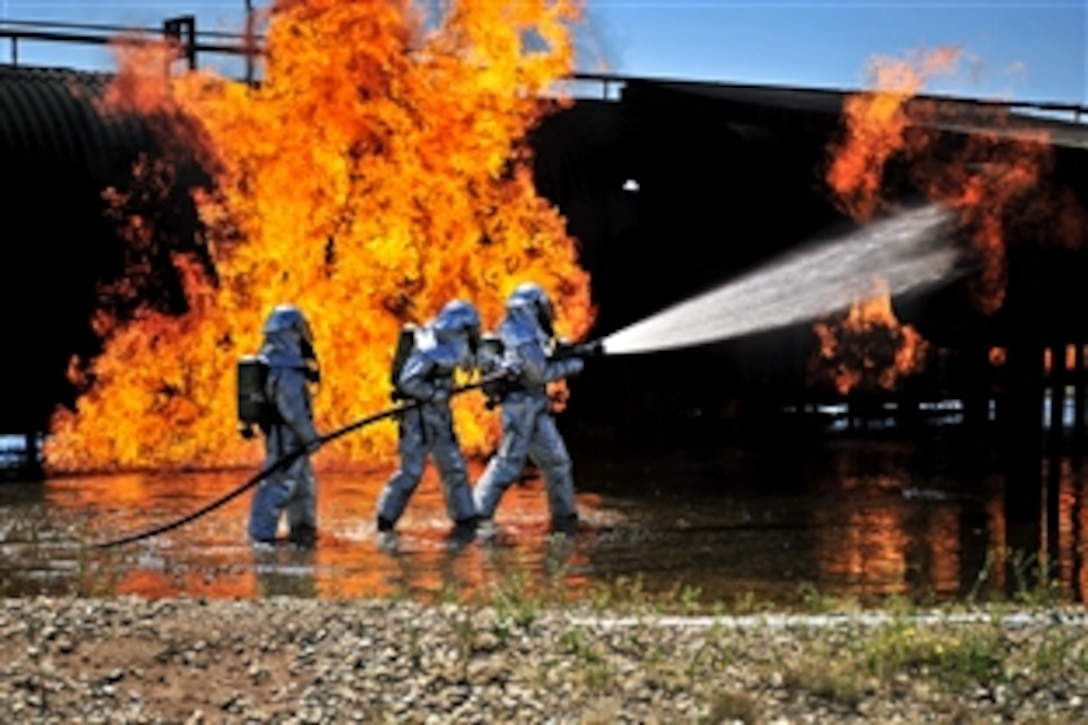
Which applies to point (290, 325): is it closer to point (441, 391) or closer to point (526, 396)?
point (441, 391)

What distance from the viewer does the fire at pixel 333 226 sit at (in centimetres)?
2117

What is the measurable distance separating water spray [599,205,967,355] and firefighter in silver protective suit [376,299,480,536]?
142 centimetres

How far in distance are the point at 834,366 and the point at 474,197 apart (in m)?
8.41

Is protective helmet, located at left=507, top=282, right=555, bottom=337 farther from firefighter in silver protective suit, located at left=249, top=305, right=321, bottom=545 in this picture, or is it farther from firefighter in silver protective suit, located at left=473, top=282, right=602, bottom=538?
firefighter in silver protective suit, located at left=249, top=305, right=321, bottom=545

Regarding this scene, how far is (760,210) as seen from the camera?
993 inches

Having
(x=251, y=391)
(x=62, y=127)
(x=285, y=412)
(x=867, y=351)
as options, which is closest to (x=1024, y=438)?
(x=285, y=412)

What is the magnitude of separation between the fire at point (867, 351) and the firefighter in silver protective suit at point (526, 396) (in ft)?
42.0

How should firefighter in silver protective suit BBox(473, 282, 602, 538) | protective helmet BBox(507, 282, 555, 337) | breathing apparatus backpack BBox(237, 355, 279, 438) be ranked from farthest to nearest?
protective helmet BBox(507, 282, 555, 337) → firefighter in silver protective suit BBox(473, 282, 602, 538) → breathing apparatus backpack BBox(237, 355, 279, 438)

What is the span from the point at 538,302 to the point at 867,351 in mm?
13883

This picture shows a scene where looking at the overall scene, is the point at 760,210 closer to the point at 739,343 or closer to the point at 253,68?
the point at 739,343

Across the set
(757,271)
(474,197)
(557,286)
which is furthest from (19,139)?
(757,271)

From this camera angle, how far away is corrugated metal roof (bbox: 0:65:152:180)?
845 inches

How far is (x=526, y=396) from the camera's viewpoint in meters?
15.3

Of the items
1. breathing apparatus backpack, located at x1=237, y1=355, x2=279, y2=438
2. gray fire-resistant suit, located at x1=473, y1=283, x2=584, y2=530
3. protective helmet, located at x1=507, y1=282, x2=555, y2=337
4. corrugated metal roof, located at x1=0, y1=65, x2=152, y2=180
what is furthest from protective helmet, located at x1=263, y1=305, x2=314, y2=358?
corrugated metal roof, located at x1=0, y1=65, x2=152, y2=180
